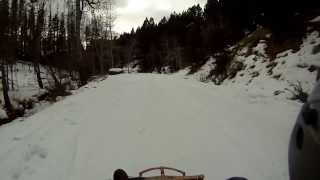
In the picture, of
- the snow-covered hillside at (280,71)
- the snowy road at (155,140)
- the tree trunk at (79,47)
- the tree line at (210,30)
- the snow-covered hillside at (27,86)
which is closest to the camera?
the snowy road at (155,140)

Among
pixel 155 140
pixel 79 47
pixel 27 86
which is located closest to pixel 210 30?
pixel 27 86

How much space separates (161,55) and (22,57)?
1359 inches

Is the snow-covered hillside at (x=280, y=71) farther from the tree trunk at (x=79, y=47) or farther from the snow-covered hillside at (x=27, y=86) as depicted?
the tree trunk at (x=79, y=47)

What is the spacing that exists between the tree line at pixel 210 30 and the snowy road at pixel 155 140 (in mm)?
5041

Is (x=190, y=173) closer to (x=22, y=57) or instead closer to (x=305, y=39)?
(x=305, y=39)

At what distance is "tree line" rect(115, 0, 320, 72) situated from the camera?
15891mm

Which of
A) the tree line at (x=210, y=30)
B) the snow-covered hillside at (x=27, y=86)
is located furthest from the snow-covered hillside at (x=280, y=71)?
the snow-covered hillside at (x=27, y=86)

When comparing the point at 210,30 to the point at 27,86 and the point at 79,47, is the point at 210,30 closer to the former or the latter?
the point at 27,86

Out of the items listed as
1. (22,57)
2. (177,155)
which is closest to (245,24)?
(177,155)

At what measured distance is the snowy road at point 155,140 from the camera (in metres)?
6.55

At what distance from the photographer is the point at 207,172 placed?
637cm

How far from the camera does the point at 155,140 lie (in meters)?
7.99

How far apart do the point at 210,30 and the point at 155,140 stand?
50.9 m

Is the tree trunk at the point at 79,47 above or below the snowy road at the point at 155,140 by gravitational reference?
above
